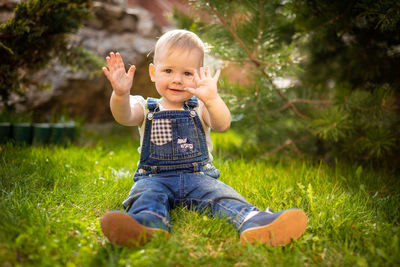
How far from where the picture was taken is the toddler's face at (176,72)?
153 cm

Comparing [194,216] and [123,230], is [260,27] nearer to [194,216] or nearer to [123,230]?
[194,216]

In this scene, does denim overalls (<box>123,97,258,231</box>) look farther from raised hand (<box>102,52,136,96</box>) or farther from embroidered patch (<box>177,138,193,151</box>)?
raised hand (<box>102,52,136,96</box>)

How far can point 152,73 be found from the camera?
5.42 ft

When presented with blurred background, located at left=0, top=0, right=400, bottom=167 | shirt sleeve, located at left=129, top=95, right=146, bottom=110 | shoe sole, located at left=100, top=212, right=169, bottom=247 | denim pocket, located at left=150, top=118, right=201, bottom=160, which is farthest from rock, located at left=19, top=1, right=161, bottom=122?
shoe sole, located at left=100, top=212, right=169, bottom=247

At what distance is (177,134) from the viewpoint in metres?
1.61


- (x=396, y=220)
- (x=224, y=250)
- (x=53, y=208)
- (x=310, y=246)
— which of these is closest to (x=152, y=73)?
(x=53, y=208)

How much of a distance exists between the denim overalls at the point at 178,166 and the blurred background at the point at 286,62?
761 millimetres

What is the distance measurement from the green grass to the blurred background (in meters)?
0.36

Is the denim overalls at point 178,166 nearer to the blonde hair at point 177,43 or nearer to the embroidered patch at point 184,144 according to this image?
the embroidered patch at point 184,144

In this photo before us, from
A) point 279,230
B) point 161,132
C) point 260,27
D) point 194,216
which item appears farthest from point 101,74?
point 279,230

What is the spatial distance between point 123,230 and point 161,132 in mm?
568

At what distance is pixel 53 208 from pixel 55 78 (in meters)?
2.61

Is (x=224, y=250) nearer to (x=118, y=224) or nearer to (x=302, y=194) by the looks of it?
(x=118, y=224)

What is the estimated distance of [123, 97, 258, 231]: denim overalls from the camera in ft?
4.83
